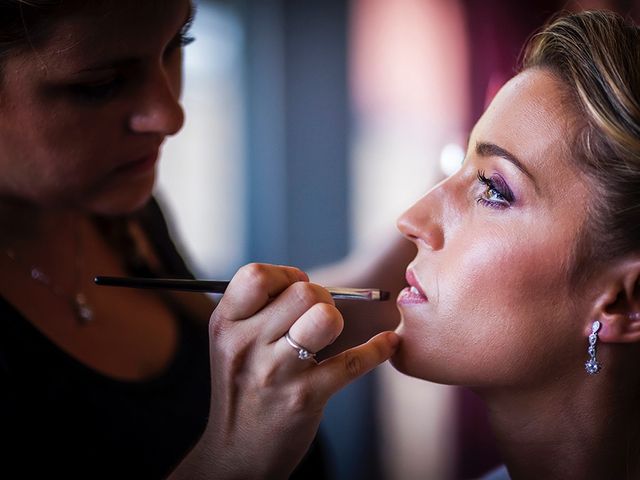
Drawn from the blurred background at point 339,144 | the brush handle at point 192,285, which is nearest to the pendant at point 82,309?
the brush handle at point 192,285

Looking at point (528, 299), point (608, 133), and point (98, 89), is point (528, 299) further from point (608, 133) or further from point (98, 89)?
point (98, 89)

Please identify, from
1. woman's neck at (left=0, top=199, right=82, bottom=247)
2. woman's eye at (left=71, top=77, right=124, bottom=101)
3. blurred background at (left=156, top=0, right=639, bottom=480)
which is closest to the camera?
woman's eye at (left=71, top=77, right=124, bottom=101)

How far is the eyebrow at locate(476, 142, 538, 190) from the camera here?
89 centimetres

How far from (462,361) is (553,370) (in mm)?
125

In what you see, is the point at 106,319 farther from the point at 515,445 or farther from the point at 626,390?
the point at 626,390

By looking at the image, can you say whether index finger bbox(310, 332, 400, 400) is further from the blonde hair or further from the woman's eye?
the woman's eye

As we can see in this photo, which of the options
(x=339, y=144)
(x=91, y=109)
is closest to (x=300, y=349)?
(x=91, y=109)

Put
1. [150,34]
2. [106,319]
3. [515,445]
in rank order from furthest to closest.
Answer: [106,319] < [515,445] < [150,34]

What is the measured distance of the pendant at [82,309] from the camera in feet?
3.59

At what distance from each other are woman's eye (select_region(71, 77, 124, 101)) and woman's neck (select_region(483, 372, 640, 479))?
2.16 ft

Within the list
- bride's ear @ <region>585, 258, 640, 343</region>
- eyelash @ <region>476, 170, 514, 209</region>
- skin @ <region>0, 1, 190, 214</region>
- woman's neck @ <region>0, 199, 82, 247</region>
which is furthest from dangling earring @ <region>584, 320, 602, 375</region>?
woman's neck @ <region>0, 199, 82, 247</region>

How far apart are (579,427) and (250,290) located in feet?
1.68

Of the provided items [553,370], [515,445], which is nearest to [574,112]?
[553,370]

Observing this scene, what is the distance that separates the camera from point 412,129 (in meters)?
2.54
